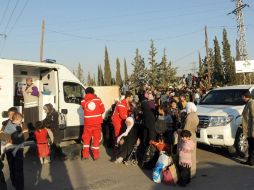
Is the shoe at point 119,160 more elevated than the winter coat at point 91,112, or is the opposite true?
the winter coat at point 91,112

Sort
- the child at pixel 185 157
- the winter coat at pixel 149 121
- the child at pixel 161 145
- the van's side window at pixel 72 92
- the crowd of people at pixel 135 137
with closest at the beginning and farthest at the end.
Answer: the crowd of people at pixel 135 137 < the child at pixel 185 157 < the child at pixel 161 145 < the winter coat at pixel 149 121 < the van's side window at pixel 72 92

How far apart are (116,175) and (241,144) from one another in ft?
11.8

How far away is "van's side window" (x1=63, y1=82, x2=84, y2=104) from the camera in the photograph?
12070 millimetres

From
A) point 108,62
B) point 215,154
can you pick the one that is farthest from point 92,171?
point 108,62

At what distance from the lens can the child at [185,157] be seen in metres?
7.57

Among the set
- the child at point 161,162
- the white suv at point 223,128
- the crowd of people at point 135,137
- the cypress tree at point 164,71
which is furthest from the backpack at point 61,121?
the cypress tree at point 164,71

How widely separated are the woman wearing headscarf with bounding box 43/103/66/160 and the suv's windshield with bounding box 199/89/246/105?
462 centimetres

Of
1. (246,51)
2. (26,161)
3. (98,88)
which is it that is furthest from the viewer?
(246,51)

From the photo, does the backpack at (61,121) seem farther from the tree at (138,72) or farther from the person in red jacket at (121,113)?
the tree at (138,72)

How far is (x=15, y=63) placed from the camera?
10742 millimetres

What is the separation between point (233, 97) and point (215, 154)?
1.89m

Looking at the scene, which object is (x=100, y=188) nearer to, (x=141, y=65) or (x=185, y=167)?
(x=185, y=167)

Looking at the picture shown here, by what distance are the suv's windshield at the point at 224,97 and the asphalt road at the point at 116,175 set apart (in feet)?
4.96

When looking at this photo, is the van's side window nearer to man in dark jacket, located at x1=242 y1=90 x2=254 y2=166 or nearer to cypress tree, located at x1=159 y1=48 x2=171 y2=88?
man in dark jacket, located at x1=242 y1=90 x2=254 y2=166
